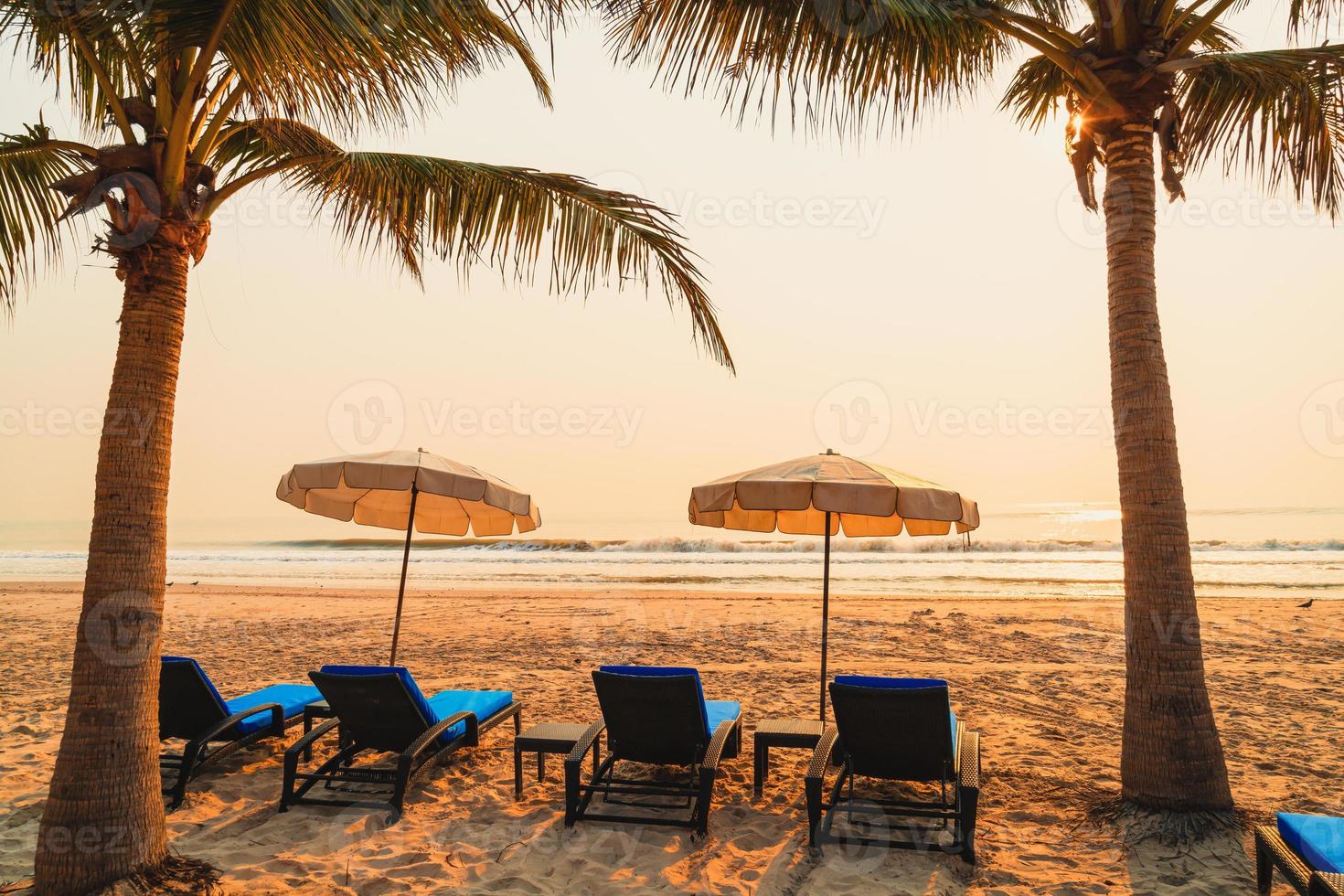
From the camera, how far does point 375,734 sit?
5332 mm

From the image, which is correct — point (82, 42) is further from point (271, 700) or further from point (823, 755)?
point (823, 755)

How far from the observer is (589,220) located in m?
5.25

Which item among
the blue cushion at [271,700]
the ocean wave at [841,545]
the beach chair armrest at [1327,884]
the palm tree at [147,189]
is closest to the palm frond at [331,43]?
the palm tree at [147,189]

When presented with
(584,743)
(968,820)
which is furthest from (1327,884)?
(584,743)

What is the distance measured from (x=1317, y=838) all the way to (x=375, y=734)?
5005 mm

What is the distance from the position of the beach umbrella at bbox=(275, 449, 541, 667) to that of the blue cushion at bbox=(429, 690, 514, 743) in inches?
23.2

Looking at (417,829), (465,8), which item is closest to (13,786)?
(417,829)

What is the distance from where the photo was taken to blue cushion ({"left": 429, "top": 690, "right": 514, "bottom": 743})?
5.62 meters

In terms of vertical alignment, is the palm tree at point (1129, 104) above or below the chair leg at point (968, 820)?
above

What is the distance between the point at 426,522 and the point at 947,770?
581 centimetres

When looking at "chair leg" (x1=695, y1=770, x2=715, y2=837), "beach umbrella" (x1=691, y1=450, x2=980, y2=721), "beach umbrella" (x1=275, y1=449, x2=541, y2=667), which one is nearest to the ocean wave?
"beach umbrella" (x1=275, y1=449, x2=541, y2=667)

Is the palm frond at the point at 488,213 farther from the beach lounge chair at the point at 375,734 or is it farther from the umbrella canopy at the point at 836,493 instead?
the beach lounge chair at the point at 375,734

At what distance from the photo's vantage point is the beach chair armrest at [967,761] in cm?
442

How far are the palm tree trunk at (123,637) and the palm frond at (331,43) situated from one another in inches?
39.9
